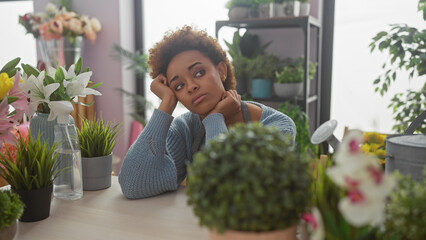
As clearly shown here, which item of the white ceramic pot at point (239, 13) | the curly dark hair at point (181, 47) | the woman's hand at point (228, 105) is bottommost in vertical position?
the woman's hand at point (228, 105)

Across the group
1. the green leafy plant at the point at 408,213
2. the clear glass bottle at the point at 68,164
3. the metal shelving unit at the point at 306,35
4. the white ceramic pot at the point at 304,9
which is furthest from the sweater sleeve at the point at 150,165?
the white ceramic pot at the point at 304,9

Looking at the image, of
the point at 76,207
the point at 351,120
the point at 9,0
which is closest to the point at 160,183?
the point at 76,207

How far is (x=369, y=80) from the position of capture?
2.74m

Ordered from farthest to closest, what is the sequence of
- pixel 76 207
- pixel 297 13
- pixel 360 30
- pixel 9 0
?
pixel 9 0 → pixel 360 30 → pixel 297 13 → pixel 76 207

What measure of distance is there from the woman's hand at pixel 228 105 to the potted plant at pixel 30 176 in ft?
1.56

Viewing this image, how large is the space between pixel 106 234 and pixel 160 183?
28cm

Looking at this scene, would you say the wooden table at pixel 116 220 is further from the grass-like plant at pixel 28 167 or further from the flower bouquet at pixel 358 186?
the flower bouquet at pixel 358 186

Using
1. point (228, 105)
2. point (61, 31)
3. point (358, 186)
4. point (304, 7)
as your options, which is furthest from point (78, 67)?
point (61, 31)

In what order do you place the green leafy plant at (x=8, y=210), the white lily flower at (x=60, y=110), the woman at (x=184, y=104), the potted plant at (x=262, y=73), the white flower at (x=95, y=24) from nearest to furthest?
the green leafy plant at (x=8, y=210), the white lily flower at (x=60, y=110), the woman at (x=184, y=104), the potted plant at (x=262, y=73), the white flower at (x=95, y=24)

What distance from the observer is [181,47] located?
3.90 feet

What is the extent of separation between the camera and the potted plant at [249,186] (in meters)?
0.50

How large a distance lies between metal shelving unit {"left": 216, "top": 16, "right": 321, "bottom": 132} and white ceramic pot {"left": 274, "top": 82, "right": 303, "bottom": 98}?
4 centimetres

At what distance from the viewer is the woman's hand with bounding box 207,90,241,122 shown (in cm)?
115

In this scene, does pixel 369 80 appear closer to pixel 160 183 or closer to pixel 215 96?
pixel 215 96
